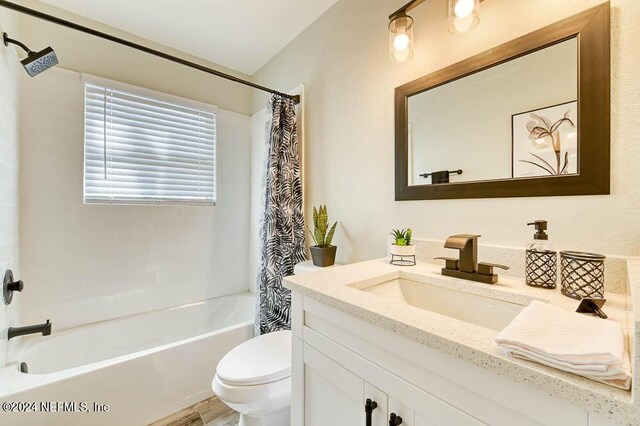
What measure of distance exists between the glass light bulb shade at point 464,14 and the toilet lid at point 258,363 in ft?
5.27

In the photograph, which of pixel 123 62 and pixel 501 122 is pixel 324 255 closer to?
pixel 501 122

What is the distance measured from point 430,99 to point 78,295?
2.53 meters

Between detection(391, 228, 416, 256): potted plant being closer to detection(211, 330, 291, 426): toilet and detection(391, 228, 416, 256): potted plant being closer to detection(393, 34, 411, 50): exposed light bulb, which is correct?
detection(211, 330, 291, 426): toilet

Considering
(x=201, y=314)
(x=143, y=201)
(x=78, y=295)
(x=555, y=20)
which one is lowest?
(x=201, y=314)

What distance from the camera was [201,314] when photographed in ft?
7.51

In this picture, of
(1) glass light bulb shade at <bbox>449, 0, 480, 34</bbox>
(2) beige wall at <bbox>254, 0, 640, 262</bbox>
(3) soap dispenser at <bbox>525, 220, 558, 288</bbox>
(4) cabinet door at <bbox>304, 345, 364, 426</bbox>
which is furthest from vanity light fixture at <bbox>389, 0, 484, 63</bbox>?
(4) cabinet door at <bbox>304, 345, 364, 426</bbox>

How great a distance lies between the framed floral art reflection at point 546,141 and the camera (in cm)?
86

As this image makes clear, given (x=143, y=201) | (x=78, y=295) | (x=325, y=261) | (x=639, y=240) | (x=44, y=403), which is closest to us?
(x=639, y=240)

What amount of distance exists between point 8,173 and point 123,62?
112 centimetres

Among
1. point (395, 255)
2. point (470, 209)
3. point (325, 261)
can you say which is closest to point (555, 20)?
→ point (470, 209)

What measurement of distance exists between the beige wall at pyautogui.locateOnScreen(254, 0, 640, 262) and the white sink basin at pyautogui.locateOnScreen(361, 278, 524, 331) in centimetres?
29

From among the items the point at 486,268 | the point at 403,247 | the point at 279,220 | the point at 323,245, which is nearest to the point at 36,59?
the point at 279,220

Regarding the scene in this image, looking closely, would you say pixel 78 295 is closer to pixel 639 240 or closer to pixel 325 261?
pixel 325 261

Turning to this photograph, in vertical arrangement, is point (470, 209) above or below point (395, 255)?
above
